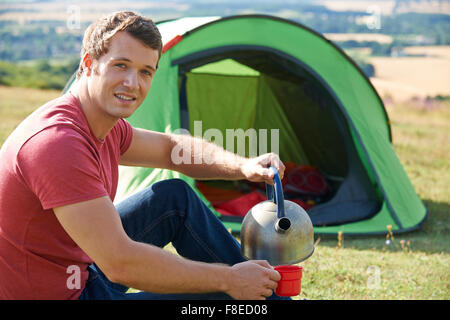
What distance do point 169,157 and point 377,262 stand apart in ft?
4.74

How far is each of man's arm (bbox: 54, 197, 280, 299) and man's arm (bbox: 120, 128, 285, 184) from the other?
608mm

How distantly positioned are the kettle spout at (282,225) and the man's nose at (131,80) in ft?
1.95

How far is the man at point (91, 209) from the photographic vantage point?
1345mm

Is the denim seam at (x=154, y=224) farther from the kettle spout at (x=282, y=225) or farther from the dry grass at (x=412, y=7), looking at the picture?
the dry grass at (x=412, y=7)

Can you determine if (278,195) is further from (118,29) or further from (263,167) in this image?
(118,29)

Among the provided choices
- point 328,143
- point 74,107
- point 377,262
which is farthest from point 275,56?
point 74,107

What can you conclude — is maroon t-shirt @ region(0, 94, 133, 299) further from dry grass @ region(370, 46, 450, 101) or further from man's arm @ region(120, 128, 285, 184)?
Result: dry grass @ region(370, 46, 450, 101)

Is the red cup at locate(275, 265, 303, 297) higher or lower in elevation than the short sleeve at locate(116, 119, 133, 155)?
lower

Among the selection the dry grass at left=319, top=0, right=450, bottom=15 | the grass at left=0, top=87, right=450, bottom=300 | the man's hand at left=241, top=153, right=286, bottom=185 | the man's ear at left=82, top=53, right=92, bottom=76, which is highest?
the dry grass at left=319, top=0, right=450, bottom=15

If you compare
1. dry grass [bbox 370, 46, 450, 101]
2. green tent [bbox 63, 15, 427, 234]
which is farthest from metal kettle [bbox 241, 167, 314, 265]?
dry grass [bbox 370, 46, 450, 101]

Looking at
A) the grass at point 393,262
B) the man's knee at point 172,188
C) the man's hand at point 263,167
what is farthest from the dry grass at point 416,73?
the man's knee at point 172,188

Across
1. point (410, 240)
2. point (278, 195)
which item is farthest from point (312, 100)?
point (278, 195)

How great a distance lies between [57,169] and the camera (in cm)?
132

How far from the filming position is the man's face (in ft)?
5.20
